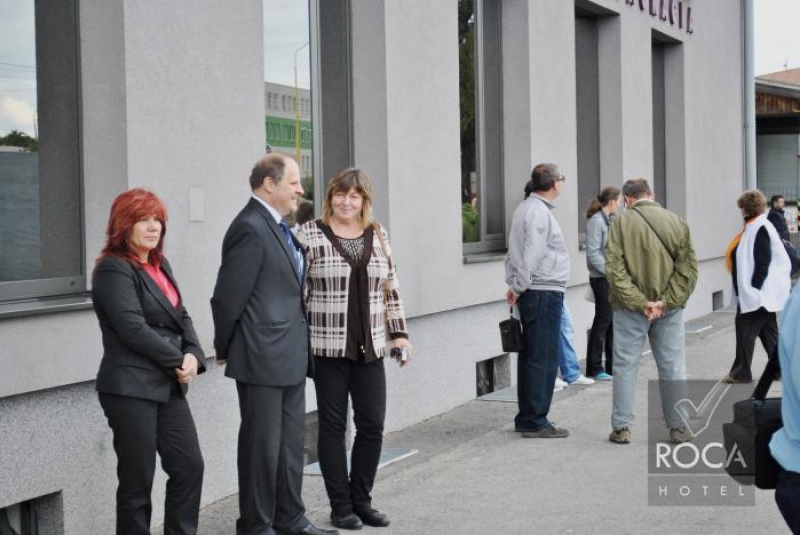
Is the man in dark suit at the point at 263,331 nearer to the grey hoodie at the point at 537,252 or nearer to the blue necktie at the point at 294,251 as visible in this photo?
the blue necktie at the point at 294,251

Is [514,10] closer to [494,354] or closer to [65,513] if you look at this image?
[494,354]

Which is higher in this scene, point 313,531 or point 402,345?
point 402,345

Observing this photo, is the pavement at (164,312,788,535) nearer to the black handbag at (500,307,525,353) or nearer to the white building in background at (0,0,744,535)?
the white building in background at (0,0,744,535)

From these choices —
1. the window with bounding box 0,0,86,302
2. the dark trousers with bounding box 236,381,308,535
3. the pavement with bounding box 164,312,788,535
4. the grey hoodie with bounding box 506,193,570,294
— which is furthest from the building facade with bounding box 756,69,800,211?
the dark trousers with bounding box 236,381,308,535

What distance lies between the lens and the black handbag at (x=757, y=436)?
3414mm

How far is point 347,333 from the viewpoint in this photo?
242 inches

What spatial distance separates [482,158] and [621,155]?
3.51 m

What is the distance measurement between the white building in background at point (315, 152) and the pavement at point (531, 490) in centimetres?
48

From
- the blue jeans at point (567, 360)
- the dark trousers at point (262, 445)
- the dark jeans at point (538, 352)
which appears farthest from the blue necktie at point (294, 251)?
the blue jeans at point (567, 360)

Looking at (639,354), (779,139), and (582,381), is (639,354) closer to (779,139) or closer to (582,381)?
(582,381)

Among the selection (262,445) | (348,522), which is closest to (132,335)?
(262,445)

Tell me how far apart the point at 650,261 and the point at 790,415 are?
5.01 meters

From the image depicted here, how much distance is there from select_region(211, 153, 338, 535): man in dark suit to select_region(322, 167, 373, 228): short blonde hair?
498mm

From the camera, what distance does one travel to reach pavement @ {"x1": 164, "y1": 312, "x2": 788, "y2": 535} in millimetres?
6227
